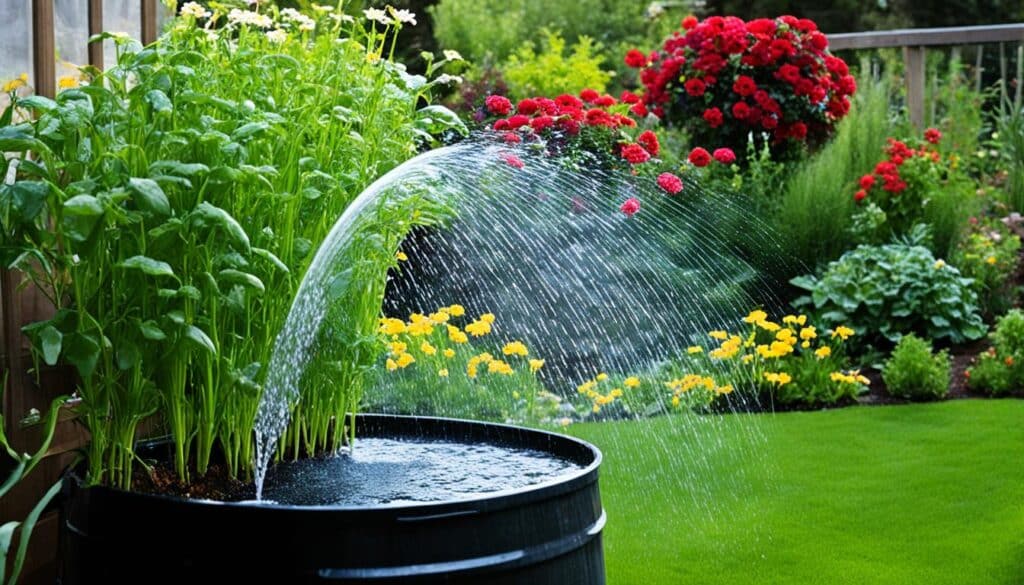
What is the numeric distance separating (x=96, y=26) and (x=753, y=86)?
17.1ft

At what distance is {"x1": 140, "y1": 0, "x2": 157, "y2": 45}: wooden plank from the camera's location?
117 inches

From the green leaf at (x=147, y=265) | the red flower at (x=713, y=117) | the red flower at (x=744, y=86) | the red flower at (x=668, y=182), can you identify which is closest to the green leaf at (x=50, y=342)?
the green leaf at (x=147, y=265)

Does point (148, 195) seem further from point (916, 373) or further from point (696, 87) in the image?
point (696, 87)

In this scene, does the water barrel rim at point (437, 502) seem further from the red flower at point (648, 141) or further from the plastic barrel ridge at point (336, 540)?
the red flower at point (648, 141)

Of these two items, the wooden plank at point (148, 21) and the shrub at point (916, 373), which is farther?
the shrub at point (916, 373)

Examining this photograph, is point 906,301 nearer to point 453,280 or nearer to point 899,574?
point 453,280

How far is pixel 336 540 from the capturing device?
1.75 metres

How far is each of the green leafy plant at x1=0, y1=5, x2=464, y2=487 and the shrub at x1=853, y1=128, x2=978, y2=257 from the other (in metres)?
4.73

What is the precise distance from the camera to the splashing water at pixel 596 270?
17.5 ft

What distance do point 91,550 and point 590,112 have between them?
3257 mm

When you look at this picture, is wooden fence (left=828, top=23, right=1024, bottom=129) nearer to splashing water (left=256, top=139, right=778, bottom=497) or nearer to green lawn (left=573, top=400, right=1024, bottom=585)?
splashing water (left=256, top=139, right=778, bottom=497)

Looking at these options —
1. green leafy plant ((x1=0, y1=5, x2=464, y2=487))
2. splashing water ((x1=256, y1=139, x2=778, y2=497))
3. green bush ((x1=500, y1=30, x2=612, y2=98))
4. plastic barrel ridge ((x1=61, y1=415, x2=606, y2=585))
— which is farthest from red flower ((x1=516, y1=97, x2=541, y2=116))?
green bush ((x1=500, y1=30, x2=612, y2=98))

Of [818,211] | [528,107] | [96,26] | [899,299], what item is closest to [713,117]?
[818,211]

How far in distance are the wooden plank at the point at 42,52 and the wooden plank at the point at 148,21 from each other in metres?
0.51
